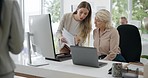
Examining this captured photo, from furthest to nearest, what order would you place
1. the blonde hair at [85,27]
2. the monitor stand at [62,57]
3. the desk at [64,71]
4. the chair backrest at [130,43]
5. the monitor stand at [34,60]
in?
1. the chair backrest at [130,43]
2. the blonde hair at [85,27]
3. the monitor stand at [62,57]
4. the monitor stand at [34,60]
5. the desk at [64,71]

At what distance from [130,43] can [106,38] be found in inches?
24.7

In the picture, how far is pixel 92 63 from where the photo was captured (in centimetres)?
200

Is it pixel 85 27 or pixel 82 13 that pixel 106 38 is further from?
pixel 82 13

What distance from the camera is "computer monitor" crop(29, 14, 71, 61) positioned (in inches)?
76.6

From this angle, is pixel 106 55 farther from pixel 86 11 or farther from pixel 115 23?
pixel 115 23

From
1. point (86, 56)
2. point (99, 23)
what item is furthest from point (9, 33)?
point (99, 23)

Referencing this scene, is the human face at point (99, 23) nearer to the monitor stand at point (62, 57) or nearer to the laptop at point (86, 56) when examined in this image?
the monitor stand at point (62, 57)

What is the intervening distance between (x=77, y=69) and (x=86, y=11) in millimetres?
986

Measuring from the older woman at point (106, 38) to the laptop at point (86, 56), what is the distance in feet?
1.60

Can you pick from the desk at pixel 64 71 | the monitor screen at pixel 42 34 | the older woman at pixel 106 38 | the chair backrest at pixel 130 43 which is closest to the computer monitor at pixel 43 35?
the monitor screen at pixel 42 34

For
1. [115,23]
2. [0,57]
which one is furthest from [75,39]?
[115,23]

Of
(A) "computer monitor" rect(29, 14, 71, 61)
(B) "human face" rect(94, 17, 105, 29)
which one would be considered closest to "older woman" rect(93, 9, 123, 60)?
(B) "human face" rect(94, 17, 105, 29)

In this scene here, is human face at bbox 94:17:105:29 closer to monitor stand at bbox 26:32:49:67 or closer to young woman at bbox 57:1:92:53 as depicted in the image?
young woman at bbox 57:1:92:53

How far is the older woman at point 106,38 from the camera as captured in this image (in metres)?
2.55
